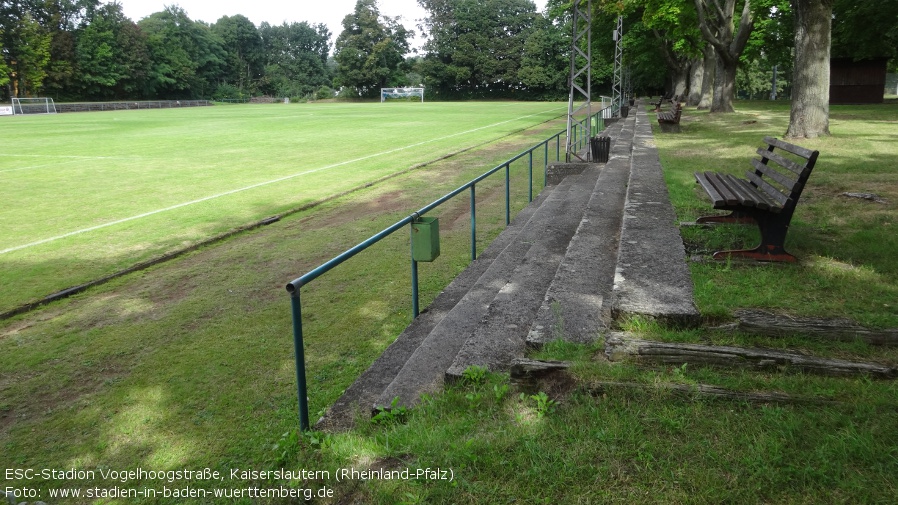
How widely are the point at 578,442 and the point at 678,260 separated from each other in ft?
7.87

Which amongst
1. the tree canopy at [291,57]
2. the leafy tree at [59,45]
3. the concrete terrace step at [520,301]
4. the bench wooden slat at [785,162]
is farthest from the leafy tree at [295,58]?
the bench wooden slat at [785,162]

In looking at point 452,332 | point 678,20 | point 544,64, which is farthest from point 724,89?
point 544,64

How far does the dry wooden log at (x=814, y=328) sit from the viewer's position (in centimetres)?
359

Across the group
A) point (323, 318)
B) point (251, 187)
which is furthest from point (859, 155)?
point (251, 187)

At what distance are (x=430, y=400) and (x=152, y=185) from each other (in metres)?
13.6

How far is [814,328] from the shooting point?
145 inches

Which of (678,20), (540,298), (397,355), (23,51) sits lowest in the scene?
(397,355)

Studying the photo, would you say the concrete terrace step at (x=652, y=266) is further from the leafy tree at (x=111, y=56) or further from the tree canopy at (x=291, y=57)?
the leafy tree at (x=111, y=56)

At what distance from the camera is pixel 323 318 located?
20.9ft

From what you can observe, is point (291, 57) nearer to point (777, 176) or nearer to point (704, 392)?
point (777, 176)

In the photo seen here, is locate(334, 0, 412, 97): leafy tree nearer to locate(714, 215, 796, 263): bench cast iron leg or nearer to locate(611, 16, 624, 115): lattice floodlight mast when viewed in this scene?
locate(611, 16, 624, 115): lattice floodlight mast

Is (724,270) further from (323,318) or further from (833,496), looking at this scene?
(323,318)

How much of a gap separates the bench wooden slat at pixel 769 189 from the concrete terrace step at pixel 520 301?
199cm

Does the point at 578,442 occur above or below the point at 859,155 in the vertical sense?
below
